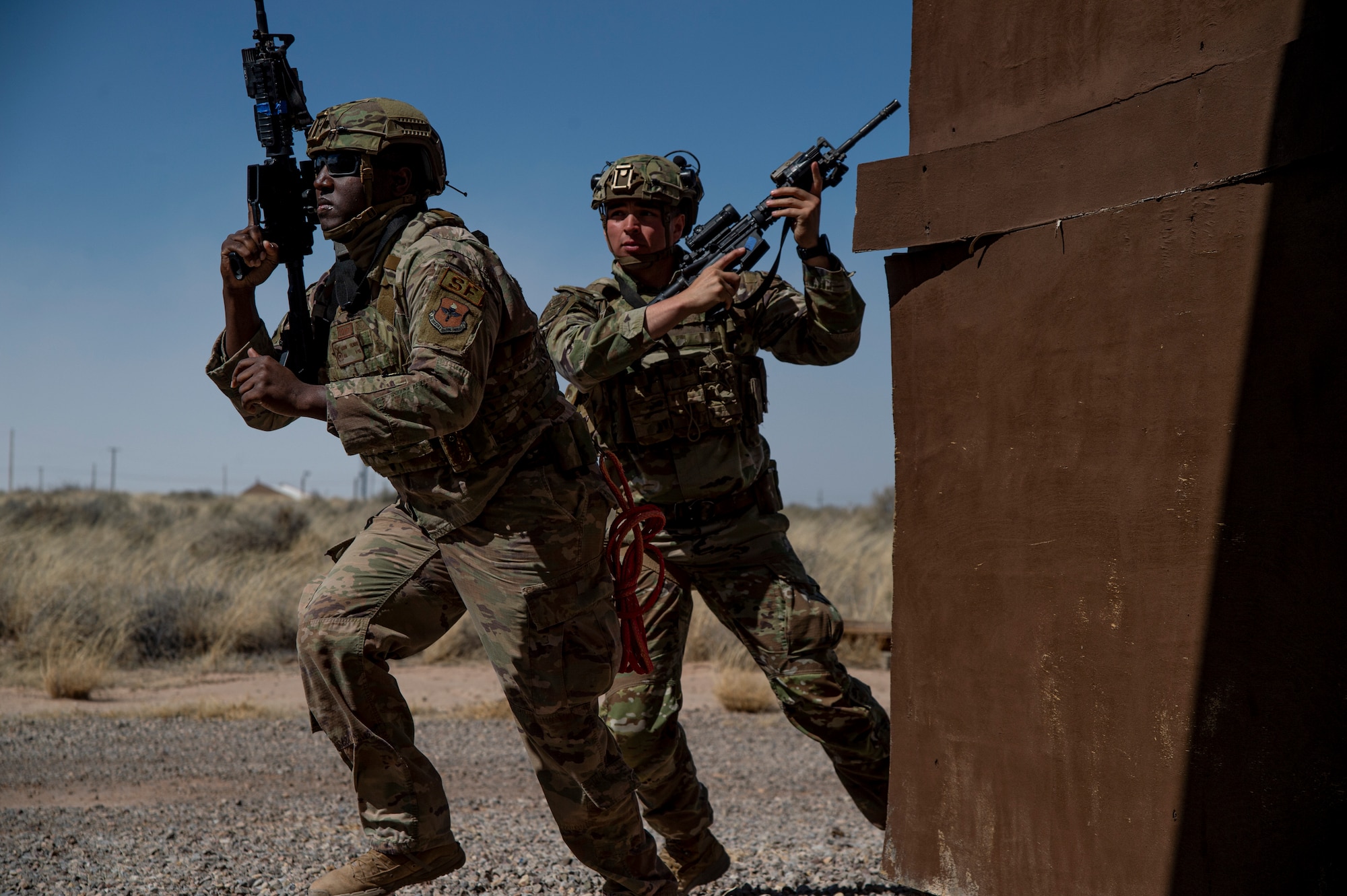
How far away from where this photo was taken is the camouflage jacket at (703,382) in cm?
399

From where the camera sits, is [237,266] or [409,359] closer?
[409,359]

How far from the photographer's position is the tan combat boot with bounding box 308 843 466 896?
311cm

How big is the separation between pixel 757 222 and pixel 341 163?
1.52 metres

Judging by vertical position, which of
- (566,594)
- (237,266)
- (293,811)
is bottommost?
(293,811)

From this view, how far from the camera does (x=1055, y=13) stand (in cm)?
270

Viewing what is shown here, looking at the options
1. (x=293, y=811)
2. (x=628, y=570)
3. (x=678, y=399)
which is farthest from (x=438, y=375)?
(x=293, y=811)

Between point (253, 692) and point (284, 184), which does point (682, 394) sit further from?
point (253, 692)

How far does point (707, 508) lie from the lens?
13.3 feet

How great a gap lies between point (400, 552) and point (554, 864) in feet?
5.79

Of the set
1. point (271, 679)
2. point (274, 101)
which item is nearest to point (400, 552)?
point (274, 101)

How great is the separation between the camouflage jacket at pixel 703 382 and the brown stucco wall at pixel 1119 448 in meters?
0.99

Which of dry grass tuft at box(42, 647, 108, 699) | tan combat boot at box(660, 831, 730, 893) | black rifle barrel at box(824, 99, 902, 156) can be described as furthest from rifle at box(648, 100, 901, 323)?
dry grass tuft at box(42, 647, 108, 699)

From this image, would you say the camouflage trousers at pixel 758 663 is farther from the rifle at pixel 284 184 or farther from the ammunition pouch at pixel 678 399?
the rifle at pixel 284 184

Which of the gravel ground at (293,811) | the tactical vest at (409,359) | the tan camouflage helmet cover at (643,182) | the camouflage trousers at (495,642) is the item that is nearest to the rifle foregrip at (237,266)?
the tactical vest at (409,359)
